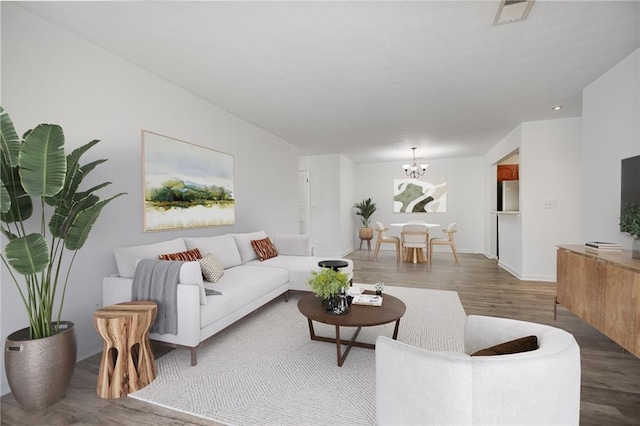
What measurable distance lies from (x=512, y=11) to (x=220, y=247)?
3619 millimetres

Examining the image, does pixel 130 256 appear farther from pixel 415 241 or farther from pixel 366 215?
pixel 366 215

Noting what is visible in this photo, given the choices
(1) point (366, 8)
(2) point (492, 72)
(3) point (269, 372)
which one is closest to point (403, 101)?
(2) point (492, 72)

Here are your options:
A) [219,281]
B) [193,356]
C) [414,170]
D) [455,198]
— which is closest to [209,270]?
[219,281]

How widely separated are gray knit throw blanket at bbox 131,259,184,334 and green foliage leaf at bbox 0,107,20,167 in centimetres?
111

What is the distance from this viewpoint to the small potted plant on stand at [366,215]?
8.38 meters

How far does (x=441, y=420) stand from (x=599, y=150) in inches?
149

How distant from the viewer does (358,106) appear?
162 inches

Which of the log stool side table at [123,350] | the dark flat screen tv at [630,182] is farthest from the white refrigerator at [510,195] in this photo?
the log stool side table at [123,350]

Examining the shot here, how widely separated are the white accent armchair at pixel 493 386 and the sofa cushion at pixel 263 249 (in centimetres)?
328

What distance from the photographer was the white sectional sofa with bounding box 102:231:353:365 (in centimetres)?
232

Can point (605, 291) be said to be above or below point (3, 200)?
below

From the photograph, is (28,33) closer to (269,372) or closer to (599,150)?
(269,372)

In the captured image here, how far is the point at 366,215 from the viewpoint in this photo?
28.6 ft

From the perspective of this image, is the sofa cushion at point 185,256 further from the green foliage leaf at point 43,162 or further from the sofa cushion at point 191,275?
the green foliage leaf at point 43,162
